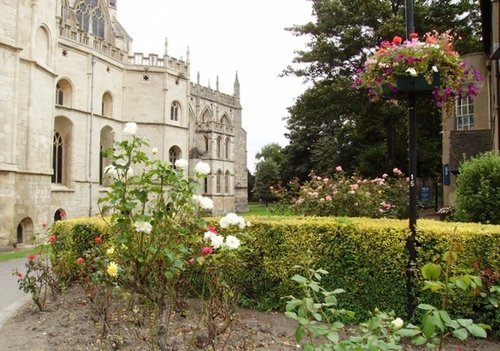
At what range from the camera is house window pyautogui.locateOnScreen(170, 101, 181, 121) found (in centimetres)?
3392

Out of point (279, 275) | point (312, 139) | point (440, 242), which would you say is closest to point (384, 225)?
point (440, 242)

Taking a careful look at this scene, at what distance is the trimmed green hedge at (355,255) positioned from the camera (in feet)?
19.2

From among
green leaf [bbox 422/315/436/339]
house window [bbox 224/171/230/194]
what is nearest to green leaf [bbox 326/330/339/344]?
green leaf [bbox 422/315/436/339]

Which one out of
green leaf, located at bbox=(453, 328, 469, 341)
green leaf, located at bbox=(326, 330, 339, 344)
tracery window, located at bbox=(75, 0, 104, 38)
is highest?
tracery window, located at bbox=(75, 0, 104, 38)

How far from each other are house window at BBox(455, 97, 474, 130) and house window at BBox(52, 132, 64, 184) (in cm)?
2296

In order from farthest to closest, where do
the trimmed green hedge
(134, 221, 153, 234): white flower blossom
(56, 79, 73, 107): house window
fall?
(56, 79, 73, 107): house window, the trimmed green hedge, (134, 221, 153, 234): white flower blossom

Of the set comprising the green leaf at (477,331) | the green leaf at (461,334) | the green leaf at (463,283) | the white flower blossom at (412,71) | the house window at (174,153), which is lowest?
the green leaf at (461,334)

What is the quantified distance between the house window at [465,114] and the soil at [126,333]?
1711cm

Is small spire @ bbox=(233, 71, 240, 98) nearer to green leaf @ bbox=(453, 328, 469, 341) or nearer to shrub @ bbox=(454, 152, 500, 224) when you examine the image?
shrub @ bbox=(454, 152, 500, 224)

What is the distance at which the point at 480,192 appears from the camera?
7859 millimetres

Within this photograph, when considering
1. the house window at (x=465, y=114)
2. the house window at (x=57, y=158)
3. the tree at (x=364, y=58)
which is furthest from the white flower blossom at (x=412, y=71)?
the house window at (x=57, y=158)

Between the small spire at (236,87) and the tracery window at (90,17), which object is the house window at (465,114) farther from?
the small spire at (236,87)

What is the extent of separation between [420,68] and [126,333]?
518cm

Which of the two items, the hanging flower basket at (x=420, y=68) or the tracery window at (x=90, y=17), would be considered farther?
the tracery window at (x=90, y=17)
